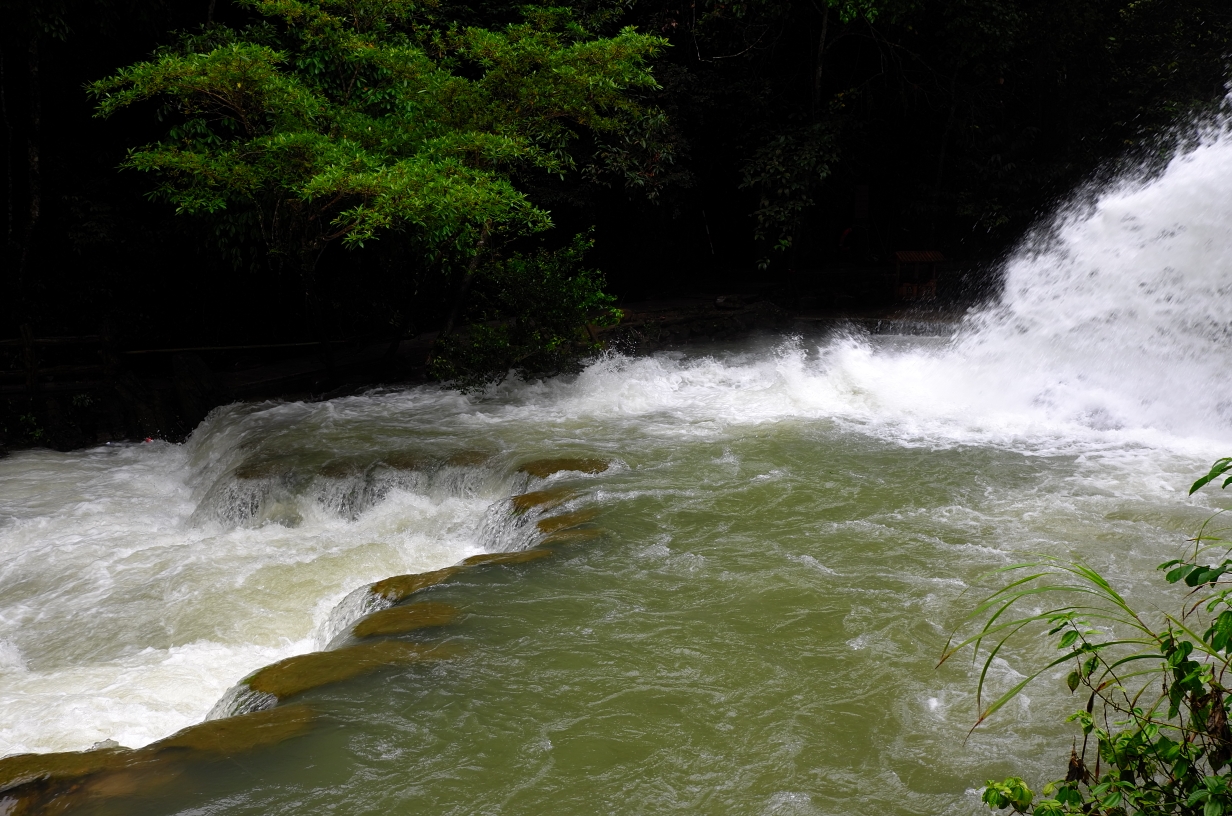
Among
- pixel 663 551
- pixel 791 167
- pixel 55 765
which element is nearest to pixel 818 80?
pixel 791 167

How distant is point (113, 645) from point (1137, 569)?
6423 mm

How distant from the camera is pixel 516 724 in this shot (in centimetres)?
403

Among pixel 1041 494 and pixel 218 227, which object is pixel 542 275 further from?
pixel 1041 494

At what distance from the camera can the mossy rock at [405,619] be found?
15.8 ft


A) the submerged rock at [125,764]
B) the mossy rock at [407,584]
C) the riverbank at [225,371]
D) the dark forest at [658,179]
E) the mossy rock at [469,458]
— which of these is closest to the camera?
the submerged rock at [125,764]

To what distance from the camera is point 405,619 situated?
4.95 m

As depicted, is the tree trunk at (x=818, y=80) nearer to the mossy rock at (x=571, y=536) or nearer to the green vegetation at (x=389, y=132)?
the green vegetation at (x=389, y=132)

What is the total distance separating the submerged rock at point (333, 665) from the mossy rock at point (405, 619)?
0.15 meters

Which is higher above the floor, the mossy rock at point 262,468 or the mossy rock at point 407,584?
the mossy rock at point 262,468

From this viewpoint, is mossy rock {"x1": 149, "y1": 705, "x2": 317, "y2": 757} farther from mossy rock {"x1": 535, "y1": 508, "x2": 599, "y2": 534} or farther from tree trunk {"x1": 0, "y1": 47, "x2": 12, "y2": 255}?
tree trunk {"x1": 0, "y1": 47, "x2": 12, "y2": 255}

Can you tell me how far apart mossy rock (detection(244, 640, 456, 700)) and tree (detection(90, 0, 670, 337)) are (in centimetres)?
557

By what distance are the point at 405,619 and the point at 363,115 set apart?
292 inches

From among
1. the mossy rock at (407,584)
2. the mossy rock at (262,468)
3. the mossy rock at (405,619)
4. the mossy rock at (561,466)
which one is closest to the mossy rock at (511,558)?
the mossy rock at (407,584)

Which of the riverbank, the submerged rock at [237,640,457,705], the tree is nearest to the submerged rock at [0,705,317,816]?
the submerged rock at [237,640,457,705]
